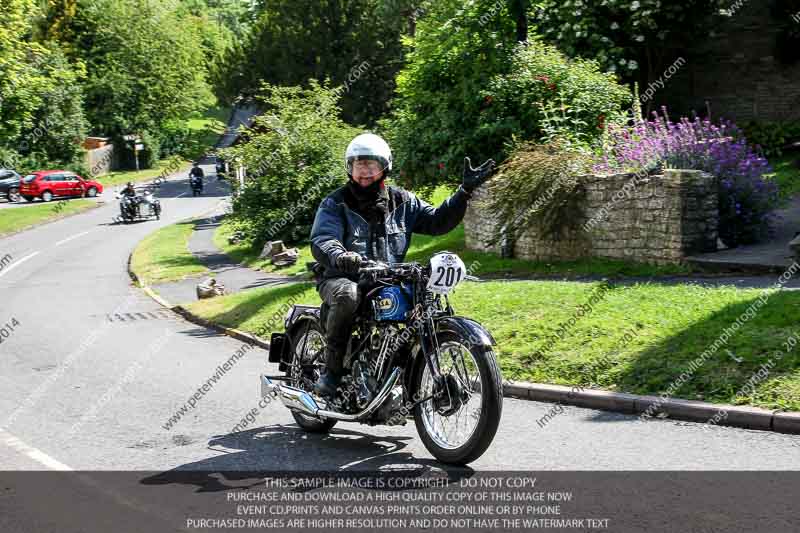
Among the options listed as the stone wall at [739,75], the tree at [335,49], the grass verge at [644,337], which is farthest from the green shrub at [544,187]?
the tree at [335,49]

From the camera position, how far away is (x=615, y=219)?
50.9ft

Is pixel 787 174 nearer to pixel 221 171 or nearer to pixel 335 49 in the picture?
pixel 221 171

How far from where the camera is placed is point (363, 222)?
7223mm

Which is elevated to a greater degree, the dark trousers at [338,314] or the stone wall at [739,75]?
the stone wall at [739,75]

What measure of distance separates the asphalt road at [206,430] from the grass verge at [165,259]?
929 centimetres

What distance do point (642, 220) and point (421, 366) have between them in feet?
30.3

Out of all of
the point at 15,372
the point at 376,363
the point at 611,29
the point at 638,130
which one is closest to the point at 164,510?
the point at 376,363

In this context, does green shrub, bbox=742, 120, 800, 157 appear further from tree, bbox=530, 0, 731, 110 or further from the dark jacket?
the dark jacket

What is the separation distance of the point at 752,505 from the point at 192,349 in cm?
1005

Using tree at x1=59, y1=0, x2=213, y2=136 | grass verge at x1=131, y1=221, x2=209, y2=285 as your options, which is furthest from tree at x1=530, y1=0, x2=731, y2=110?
tree at x1=59, y1=0, x2=213, y2=136

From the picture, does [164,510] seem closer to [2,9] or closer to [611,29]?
[611,29]

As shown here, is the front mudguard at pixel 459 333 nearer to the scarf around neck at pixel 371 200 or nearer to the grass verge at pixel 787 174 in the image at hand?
the scarf around neck at pixel 371 200

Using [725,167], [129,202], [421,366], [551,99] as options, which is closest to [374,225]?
[421,366]

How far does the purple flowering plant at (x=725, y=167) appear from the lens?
15133 mm
